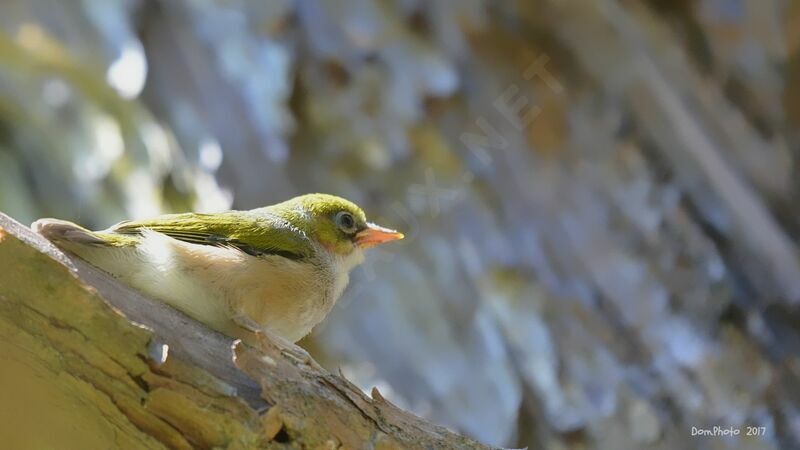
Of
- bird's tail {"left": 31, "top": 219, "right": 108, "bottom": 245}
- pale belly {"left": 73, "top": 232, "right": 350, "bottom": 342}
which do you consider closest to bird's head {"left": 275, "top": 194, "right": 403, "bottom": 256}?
pale belly {"left": 73, "top": 232, "right": 350, "bottom": 342}

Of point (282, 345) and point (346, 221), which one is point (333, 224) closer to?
point (346, 221)

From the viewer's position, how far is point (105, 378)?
1.51m

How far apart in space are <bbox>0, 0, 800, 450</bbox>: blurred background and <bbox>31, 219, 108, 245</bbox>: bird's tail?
2.96m

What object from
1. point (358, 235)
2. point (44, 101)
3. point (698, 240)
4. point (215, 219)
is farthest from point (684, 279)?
point (44, 101)

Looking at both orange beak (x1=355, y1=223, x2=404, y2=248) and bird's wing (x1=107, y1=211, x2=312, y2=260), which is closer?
bird's wing (x1=107, y1=211, x2=312, y2=260)

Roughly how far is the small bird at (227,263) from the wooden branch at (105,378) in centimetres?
18

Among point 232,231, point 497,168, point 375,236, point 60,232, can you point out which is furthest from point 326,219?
point 497,168

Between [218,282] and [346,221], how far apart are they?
2.44 ft

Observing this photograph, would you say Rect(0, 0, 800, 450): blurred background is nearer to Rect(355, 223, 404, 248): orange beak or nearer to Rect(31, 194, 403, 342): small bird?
Rect(355, 223, 404, 248): orange beak

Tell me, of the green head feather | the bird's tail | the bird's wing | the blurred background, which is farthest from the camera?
the blurred background

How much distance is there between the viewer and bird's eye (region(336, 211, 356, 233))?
8.39 ft

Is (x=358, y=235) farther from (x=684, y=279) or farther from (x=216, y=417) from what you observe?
(x=684, y=279)

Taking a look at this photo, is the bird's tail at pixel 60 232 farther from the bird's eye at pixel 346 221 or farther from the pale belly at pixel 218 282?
the bird's eye at pixel 346 221

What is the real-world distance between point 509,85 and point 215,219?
263cm
